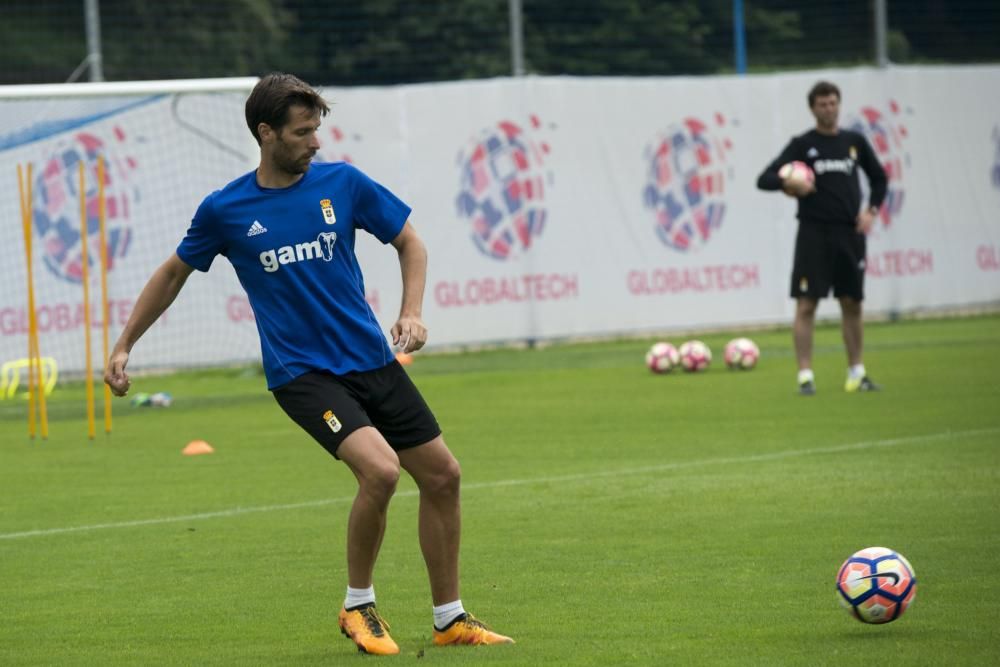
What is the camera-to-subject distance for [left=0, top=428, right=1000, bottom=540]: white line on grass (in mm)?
9938

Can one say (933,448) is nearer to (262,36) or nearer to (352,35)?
(352,35)

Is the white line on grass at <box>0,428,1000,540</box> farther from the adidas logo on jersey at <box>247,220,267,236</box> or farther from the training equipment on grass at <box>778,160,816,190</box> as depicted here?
the adidas logo on jersey at <box>247,220,267,236</box>

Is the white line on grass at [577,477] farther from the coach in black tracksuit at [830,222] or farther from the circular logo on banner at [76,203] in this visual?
the circular logo on banner at [76,203]

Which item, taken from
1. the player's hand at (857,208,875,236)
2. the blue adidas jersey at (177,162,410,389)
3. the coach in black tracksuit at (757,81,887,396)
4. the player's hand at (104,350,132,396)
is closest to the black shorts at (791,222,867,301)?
the coach in black tracksuit at (757,81,887,396)

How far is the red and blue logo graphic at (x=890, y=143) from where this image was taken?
24344 millimetres

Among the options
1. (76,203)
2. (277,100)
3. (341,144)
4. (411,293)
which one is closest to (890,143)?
(341,144)

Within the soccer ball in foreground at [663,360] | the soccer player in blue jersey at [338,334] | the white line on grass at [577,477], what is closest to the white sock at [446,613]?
the soccer player in blue jersey at [338,334]

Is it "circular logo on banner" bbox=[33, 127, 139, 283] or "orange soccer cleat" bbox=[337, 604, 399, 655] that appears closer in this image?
"orange soccer cleat" bbox=[337, 604, 399, 655]

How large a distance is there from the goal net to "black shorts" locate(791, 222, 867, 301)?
6.29 m

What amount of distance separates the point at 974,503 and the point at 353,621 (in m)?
4.14

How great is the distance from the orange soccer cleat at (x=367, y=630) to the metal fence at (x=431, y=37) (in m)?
16.2

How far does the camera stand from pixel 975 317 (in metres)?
24.9

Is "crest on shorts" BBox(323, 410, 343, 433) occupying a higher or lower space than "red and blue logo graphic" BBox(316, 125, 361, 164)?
lower

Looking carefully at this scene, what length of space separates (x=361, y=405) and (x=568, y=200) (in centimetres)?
1596
